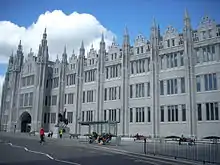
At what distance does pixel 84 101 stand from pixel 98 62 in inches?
385

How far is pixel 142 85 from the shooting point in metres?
50.2

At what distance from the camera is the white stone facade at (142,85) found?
138ft

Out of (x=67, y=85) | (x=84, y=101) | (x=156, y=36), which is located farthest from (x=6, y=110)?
(x=156, y=36)

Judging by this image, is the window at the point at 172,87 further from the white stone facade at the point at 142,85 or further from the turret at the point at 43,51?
the turret at the point at 43,51

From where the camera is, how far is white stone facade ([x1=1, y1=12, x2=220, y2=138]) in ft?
138

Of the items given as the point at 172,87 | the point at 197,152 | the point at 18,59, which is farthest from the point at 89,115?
the point at 197,152

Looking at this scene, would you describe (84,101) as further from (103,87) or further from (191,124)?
(191,124)

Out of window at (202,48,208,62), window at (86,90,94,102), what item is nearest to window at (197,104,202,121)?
window at (202,48,208,62)

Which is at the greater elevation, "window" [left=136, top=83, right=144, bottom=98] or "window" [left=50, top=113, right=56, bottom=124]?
"window" [left=136, top=83, right=144, bottom=98]

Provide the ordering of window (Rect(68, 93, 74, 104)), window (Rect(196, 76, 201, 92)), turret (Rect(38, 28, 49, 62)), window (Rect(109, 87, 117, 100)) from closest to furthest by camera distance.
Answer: window (Rect(196, 76, 201, 92))
window (Rect(109, 87, 117, 100))
window (Rect(68, 93, 74, 104))
turret (Rect(38, 28, 49, 62))

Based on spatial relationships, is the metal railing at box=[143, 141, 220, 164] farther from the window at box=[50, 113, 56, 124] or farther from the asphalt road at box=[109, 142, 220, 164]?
the window at box=[50, 113, 56, 124]

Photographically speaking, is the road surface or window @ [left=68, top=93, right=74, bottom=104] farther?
window @ [left=68, top=93, right=74, bottom=104]

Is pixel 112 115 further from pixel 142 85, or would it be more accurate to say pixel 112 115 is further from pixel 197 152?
pixel 197 152

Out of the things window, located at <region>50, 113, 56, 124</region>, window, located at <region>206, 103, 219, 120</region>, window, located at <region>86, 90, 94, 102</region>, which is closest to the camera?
window, located at <region>206, 103, 219, 120</region>
